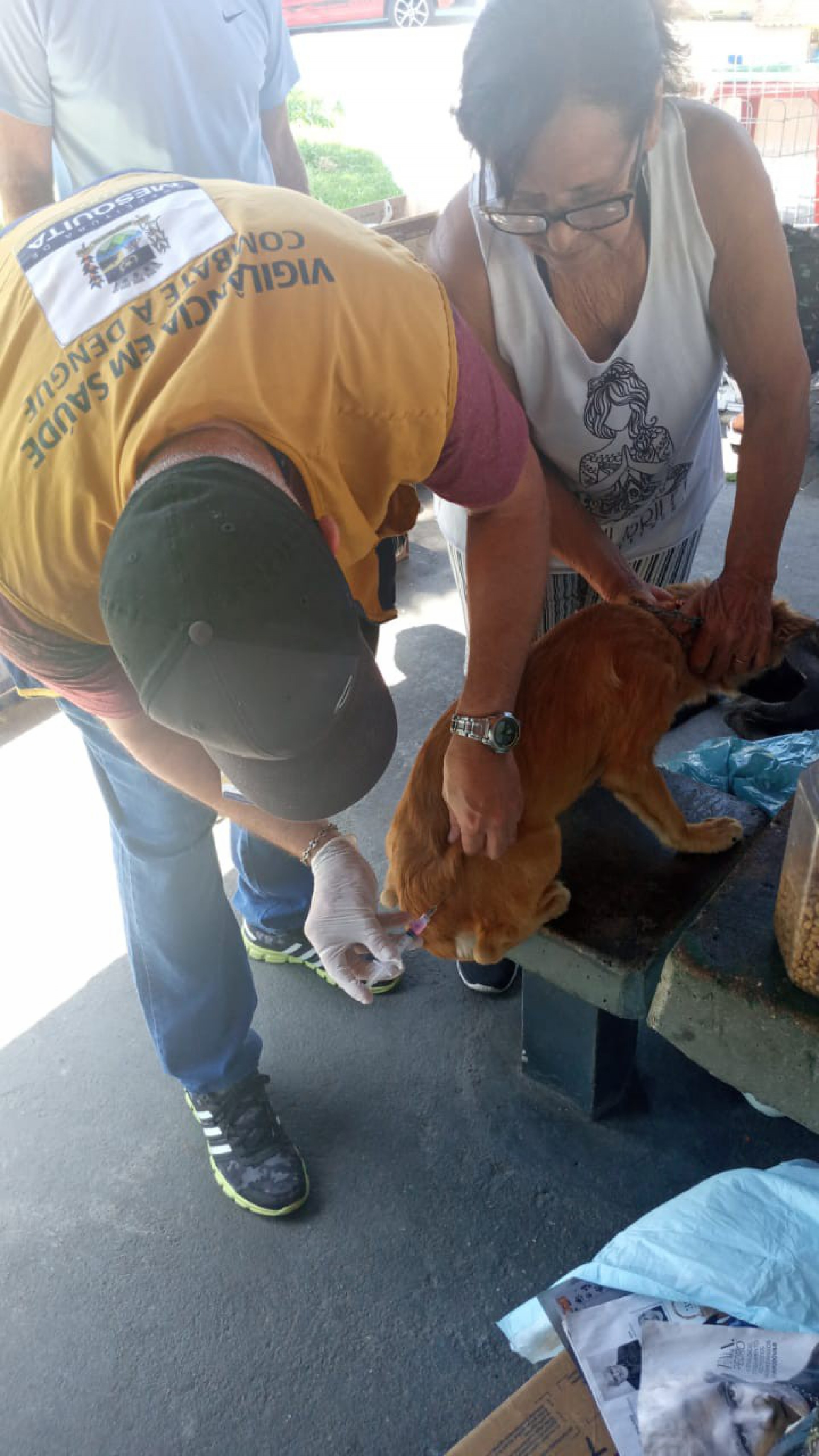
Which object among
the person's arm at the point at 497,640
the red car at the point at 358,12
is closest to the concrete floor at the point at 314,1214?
the person's arm at the point at 497,640

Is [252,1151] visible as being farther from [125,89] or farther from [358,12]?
[358,12]

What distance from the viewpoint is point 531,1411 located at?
1.39 m

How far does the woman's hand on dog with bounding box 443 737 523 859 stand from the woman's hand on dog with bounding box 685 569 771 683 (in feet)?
1.69

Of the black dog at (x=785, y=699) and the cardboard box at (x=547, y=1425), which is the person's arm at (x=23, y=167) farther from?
the cardboard box at (x=547, y=1425)

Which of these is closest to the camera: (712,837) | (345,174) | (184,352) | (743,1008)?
(184,352)

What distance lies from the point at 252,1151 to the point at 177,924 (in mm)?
580

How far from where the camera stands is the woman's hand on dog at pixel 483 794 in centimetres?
158

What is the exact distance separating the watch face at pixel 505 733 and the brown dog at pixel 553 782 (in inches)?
4.7

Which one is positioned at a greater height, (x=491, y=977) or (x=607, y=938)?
(x=607, y=938)

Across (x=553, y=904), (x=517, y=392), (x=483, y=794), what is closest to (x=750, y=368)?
(x=517, y=392)

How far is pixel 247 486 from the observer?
90 cm

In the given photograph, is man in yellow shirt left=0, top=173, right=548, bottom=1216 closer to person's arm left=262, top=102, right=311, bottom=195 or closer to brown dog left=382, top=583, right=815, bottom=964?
brown dog left=382, top=583, right=815, bottom=964

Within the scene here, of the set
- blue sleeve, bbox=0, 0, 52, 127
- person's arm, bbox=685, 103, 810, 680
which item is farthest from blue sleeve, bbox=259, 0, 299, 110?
person's arm, bbox=685, 103, 810, 680

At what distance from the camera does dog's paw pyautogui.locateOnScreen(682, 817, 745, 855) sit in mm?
1814
